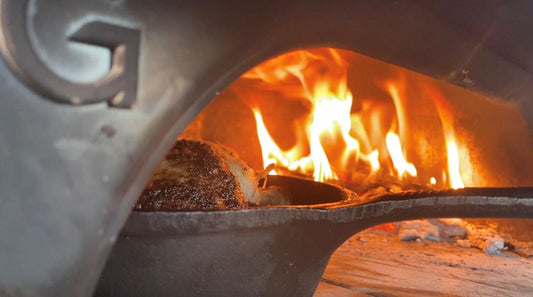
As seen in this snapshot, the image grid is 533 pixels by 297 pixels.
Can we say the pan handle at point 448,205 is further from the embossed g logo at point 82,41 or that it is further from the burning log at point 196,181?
the embossed g logo at point 82,41

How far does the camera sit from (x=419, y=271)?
1.61 m

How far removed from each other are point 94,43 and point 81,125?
3.9 inches

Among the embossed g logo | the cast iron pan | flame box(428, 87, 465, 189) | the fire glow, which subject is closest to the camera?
the embossed g logo

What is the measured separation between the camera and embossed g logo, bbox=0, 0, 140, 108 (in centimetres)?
58

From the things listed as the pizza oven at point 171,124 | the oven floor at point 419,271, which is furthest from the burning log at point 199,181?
the oven floor at point 419,271

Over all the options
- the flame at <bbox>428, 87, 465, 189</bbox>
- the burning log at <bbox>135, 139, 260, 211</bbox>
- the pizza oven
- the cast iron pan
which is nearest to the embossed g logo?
the pizza oven

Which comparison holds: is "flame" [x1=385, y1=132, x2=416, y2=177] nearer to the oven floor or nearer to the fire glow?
the fire glow

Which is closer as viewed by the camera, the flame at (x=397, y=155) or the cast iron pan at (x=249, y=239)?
the cast iron pan at (x=249, y=239)

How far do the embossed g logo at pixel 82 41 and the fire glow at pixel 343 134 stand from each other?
1.22m

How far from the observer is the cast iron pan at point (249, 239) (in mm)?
845

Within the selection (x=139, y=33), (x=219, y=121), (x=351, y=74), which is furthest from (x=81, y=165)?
(x=219, y=121)

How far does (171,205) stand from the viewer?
986 millimetres

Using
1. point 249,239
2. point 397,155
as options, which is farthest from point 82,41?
point 397,155

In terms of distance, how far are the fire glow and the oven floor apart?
34 centimetres
